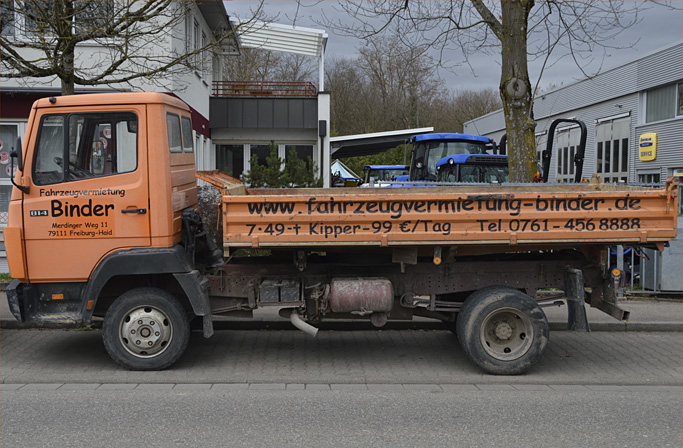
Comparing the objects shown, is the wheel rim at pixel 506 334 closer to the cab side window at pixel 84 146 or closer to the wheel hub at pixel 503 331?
the wheel hub at pixel 503 331

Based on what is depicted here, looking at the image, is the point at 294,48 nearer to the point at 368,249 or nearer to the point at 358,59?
the point at 368,249

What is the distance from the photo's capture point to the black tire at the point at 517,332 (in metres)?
6.70

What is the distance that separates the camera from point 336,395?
609cm

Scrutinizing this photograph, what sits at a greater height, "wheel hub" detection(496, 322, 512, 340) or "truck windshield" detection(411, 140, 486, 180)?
"truck windshield" detection(411, 140, 486, 180)

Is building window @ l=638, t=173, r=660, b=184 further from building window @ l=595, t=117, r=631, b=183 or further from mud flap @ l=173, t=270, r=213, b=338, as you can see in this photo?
mud flap @ l=173, t=270, r=213, b=338

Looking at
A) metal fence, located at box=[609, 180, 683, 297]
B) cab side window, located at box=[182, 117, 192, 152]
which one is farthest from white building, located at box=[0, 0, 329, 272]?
cab side window, located at box=[182, 117, 192, 152]

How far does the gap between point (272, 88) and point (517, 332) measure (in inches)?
598

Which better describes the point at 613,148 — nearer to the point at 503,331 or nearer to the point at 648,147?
the point at 648,147

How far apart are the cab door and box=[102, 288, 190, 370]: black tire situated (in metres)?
0.50

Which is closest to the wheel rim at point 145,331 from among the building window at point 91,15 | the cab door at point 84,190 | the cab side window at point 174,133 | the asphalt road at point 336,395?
the asphalt road at point 336,395

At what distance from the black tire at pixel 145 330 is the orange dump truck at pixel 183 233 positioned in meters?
0.01

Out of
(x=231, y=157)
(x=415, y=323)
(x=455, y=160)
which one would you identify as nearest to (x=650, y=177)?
(x=455, y=160)

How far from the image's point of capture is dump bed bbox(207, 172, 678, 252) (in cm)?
641

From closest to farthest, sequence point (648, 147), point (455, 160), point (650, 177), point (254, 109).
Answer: point (455, 160), point (254, 109), point (648, 147), point (650, 177)
